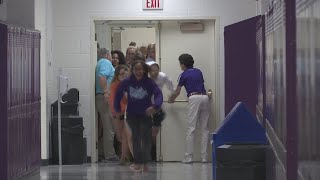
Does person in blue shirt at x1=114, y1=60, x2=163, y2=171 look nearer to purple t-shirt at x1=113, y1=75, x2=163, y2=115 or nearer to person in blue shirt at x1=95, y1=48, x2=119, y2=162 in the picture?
purple t-shirt at x1=113, y1=75, x2=163, y2=115

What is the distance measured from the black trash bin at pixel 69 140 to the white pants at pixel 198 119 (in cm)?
181

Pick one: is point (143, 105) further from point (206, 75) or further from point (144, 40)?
point (144, 40)

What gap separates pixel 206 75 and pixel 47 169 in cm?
332

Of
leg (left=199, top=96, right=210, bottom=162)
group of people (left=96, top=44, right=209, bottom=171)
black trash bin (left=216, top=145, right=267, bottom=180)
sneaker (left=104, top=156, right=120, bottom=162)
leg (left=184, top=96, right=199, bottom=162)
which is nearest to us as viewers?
black trash bin (left=216, top=145, right=267, bottom=180)

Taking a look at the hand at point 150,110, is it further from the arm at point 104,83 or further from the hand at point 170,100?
the arm at point 104,83

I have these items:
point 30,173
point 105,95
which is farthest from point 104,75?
point 30,173

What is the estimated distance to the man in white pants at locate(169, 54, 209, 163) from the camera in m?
12.5

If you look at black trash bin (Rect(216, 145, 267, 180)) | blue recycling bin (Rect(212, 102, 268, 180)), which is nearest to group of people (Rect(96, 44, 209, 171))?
blue recycling bin (Rect(212, 102, 268, 180))

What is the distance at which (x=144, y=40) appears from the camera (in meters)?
18.6

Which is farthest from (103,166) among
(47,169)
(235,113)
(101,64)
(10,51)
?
(235,113)

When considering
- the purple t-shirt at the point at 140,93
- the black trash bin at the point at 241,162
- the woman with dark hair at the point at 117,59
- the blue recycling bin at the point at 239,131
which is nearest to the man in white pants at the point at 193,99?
the woman with dark hair at the point at 117,59

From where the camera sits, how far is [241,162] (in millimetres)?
6203

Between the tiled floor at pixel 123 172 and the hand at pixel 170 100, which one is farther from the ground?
the hand at pixel 170 100

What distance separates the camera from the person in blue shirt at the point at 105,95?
12789 millimetres
